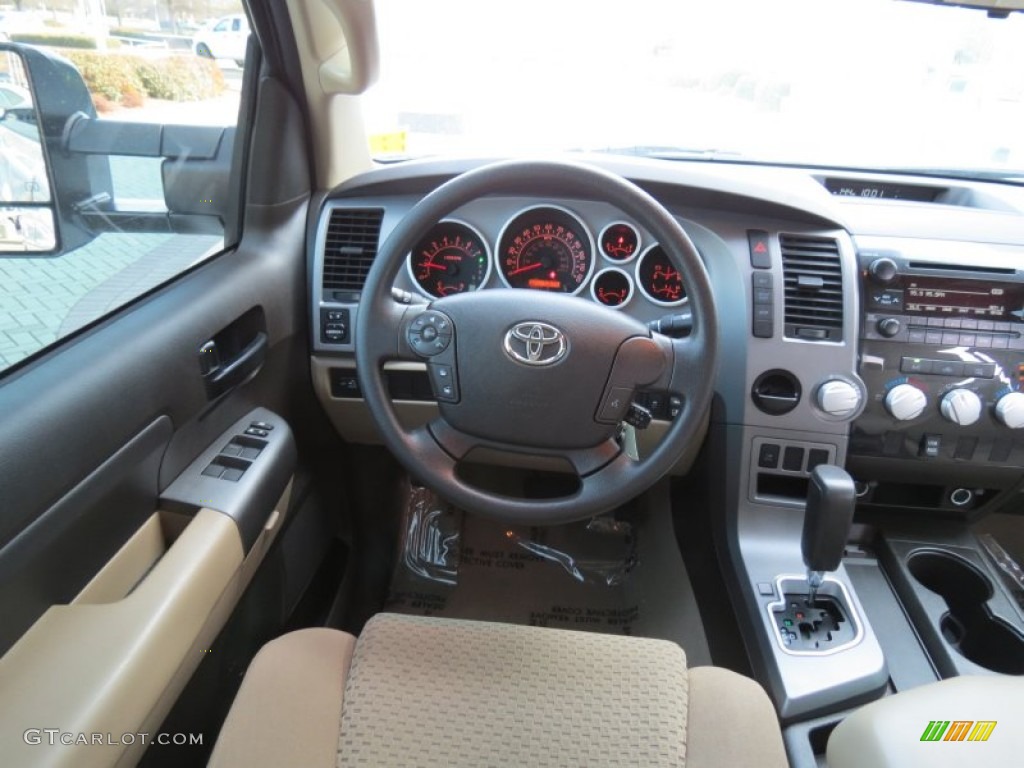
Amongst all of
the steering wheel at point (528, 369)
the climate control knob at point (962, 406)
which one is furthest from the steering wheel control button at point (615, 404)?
the climate control knob at point (962, 406)

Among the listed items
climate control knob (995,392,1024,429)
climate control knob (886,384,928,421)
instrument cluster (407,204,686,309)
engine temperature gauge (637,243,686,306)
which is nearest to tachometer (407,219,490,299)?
instrument cluster (407,204,686,309)

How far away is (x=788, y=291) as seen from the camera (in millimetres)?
1629

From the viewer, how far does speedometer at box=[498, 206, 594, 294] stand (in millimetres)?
1655

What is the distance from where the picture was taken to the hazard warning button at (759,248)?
164cm

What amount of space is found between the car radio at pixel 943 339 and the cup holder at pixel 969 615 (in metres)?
0.39

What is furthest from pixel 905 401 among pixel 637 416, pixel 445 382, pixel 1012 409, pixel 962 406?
pixel 445 382

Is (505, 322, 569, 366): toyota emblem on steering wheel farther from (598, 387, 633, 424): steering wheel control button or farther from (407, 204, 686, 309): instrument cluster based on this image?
(407, 204, 686, 309): instrument cluster

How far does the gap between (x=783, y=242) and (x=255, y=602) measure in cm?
138

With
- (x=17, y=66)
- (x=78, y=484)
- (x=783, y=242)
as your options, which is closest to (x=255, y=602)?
(x=78, y=484)

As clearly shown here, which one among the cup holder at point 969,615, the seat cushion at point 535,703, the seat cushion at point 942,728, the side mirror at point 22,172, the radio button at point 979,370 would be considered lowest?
the cup holder at point 969,615

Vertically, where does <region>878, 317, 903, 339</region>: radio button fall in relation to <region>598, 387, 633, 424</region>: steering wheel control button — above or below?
above

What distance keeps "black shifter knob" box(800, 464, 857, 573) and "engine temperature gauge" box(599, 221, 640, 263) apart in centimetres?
61

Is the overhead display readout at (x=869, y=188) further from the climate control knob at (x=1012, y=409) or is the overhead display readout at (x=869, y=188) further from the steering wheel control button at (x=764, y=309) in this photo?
the climate control knob at (x=1012, y=409)

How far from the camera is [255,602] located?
5.04 ft
